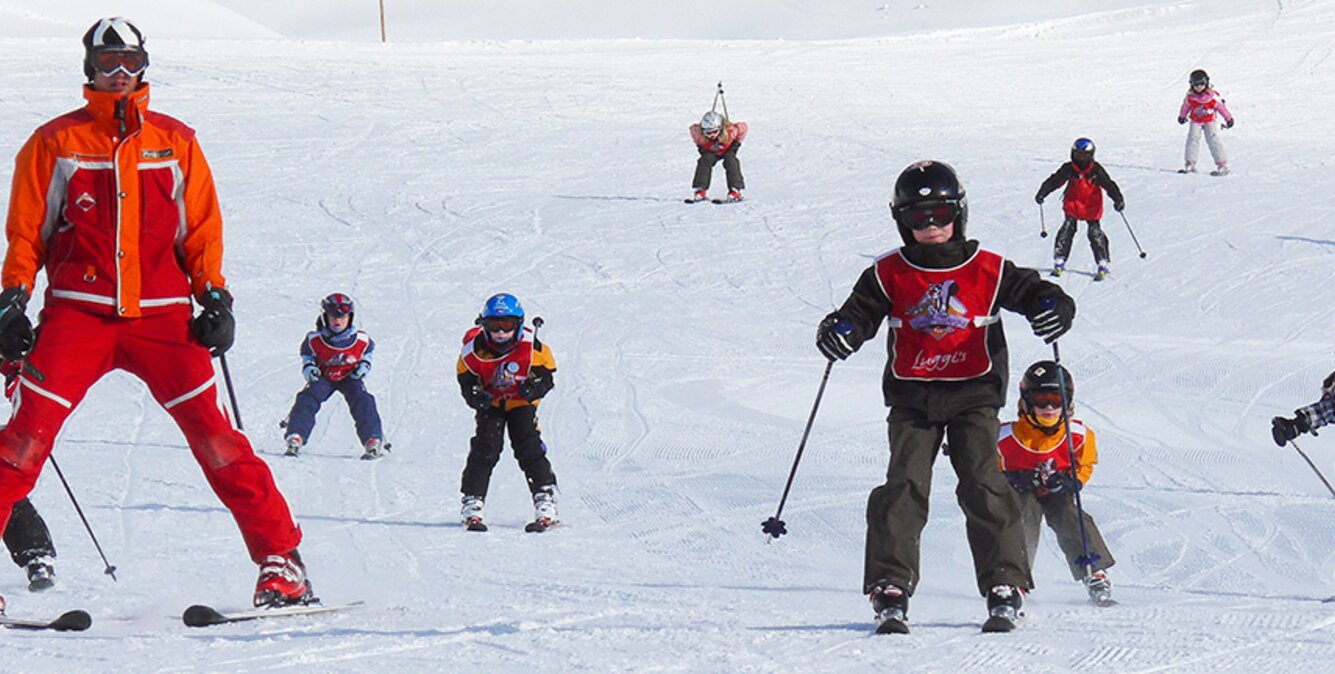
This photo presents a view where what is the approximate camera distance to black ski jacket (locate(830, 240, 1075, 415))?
15.6ft

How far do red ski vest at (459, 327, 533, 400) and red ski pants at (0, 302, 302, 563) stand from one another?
300cm

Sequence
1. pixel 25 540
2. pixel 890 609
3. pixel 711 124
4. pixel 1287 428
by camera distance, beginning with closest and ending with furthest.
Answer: pixel 890 609, pixel 25 540, pixel 1287 428, pixel 711 124

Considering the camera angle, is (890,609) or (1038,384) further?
(1038,384)

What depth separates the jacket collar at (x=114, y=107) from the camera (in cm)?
449

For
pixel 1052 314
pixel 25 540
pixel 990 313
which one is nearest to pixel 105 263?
pixel 25 540

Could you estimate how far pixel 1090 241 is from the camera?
51.0 feet

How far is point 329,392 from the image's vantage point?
993cm

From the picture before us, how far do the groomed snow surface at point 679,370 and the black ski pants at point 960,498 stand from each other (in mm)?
208

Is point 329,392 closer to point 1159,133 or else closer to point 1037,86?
point 1159,133

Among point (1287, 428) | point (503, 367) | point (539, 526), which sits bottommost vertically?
point (539, 526)

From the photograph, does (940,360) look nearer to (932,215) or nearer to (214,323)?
(932,215)

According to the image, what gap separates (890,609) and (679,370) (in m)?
7.76

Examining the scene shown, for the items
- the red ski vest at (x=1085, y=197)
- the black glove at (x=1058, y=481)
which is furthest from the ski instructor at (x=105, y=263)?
the red ski vest at (x=1085, y=197)

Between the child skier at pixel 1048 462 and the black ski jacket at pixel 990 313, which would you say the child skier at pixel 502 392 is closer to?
the child skier at pixel 1048 462
